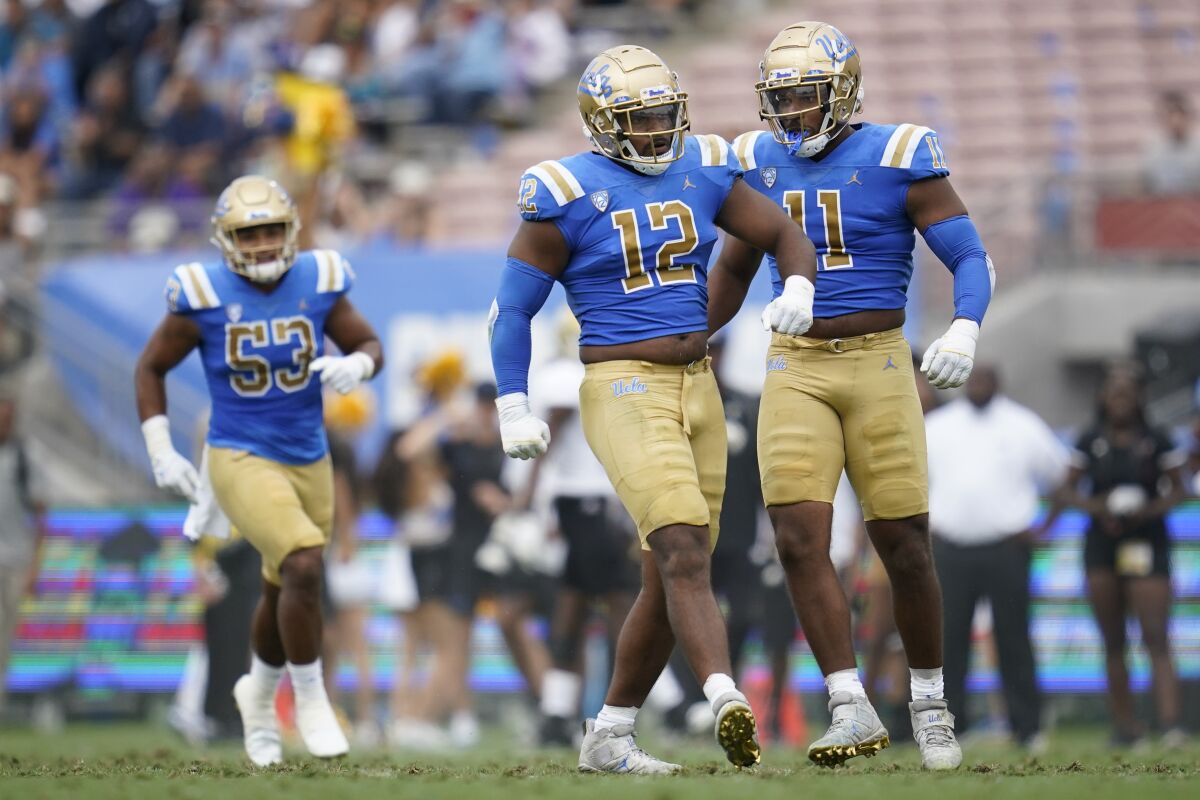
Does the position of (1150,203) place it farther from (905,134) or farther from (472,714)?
(905,134)

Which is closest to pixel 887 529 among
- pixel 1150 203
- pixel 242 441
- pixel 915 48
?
pixel 242 441

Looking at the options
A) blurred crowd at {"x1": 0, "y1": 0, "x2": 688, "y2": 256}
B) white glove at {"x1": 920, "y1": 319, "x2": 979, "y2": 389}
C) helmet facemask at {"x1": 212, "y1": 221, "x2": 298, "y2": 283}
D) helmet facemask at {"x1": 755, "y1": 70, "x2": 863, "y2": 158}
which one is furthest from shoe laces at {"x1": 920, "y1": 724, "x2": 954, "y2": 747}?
blurred crowd at {"x1": 0, "y1": 0, "x2": 688, "y2": 256}

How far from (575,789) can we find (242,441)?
2457 millimetres

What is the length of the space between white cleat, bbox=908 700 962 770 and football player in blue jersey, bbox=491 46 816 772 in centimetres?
90

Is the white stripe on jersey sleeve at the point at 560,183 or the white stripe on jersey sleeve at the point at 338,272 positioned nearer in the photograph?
the white stripe on jersey sleeve at the point at 560,183

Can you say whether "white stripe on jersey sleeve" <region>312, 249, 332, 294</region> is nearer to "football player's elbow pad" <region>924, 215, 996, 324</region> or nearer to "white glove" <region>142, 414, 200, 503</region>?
"white glove" <region>142, 414, 200, 503</region>

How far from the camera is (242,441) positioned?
7.41 metres

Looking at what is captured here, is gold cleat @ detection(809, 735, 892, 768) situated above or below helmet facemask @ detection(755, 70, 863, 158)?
below

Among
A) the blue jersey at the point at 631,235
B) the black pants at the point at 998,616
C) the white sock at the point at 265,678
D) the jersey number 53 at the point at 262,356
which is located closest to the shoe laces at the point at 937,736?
the blue jersey at the point at 631,235

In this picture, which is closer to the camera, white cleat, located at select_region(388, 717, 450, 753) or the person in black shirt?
the person in black shirt

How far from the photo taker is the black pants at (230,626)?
10.9 metres

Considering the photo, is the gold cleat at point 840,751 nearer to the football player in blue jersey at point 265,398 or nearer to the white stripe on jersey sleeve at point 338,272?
the football player in blue jersey at point 265,398

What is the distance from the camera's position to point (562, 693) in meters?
10.0

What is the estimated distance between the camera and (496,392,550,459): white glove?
6.18 metres
